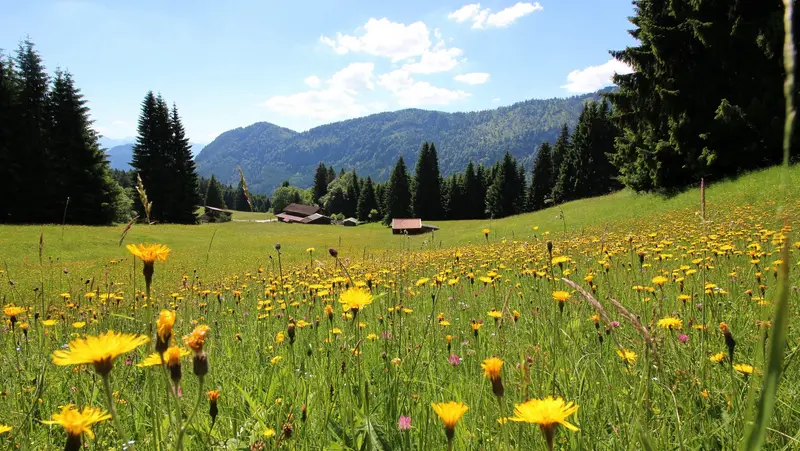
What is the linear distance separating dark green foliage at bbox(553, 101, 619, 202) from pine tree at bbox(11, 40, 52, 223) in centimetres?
4205

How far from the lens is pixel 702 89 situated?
655 inches

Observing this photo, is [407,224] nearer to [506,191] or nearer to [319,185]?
[506,191]

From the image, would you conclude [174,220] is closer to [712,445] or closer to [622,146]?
[622,146]

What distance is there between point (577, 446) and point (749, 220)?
21.4 ft

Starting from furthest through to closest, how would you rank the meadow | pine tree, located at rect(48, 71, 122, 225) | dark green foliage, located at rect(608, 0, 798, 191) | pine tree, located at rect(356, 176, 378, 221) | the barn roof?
1. pine tree, located at rect(356, 176, 378, 221)
2. the barn roof
3. pine tree, located at rect(48, 71, 122, 225)
4. dark green foliage, located at rect(608, 0, 798, 191)
5. the meadow

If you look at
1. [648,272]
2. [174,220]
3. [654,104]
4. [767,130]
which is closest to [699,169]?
[767,130]

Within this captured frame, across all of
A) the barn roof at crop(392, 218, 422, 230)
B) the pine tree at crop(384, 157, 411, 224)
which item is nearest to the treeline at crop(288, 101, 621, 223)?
the pine tree at crop(384, 157, 411, 224)

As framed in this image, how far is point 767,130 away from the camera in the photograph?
48.7 feet

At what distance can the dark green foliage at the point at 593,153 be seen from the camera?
3903 cm

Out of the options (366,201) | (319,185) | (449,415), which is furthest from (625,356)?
(319,185)

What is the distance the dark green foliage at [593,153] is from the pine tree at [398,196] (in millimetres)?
20633

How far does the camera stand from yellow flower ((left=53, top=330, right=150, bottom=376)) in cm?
Answer: 89

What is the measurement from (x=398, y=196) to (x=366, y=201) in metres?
9.93

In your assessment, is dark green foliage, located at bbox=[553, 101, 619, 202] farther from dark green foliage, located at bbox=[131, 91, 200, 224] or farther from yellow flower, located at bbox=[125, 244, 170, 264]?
yellow flower, located at bbox=[125, 244, 170, 264]
